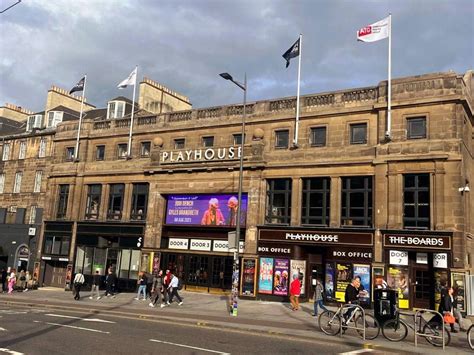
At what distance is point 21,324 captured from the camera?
15.4 metres

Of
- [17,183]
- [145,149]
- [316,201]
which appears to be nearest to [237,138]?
[316,201]

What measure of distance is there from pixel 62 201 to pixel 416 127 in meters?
27.6

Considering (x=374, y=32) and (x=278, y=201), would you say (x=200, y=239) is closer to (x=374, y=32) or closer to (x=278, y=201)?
(x=278, y=201)

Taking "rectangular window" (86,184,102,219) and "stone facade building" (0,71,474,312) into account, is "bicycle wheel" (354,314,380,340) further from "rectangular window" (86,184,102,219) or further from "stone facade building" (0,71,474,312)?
"rectangular window" (86,184,102,219)

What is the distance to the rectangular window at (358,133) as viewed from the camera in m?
26.3

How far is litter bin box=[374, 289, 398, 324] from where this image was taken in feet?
49.2

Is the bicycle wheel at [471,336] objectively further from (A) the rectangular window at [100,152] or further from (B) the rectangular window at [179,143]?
(A) the rectangular window at [100,152]

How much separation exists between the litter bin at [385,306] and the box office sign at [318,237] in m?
9.33

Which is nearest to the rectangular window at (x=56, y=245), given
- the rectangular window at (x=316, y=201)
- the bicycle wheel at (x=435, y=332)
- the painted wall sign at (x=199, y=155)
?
the painted wall sign at (x=199, y=155)

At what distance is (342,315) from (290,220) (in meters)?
12.5

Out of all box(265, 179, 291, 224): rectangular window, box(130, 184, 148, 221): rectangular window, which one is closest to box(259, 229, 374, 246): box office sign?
box(265, 179, 291, 224): rectangular window

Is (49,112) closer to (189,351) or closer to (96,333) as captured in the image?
(96,333)

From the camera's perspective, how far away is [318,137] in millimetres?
27781

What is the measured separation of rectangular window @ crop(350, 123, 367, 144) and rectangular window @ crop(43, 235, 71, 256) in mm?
23024
